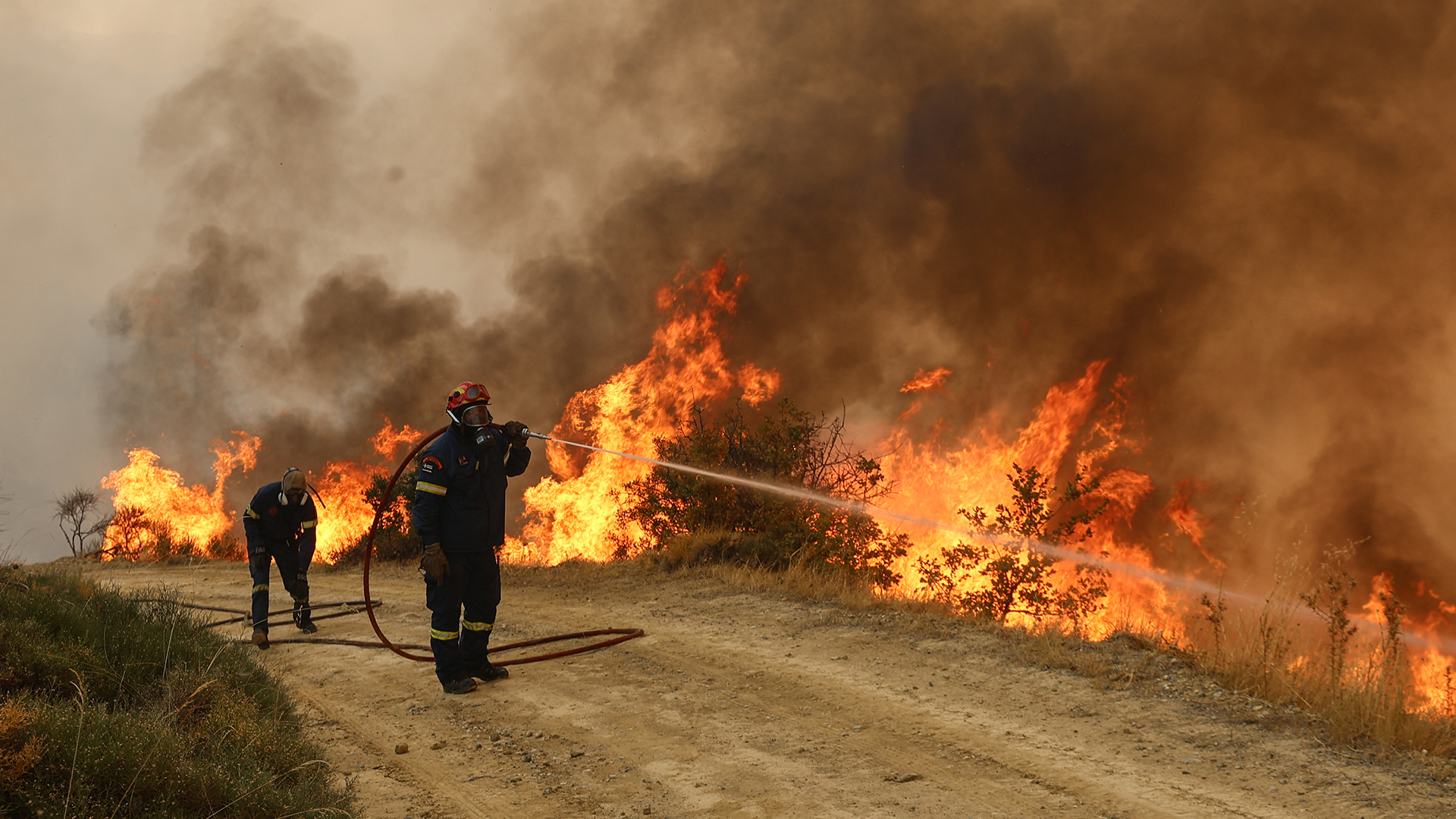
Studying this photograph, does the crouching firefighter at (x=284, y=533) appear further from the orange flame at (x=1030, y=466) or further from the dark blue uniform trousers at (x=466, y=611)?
the orange flame at (x=1030, y=466)

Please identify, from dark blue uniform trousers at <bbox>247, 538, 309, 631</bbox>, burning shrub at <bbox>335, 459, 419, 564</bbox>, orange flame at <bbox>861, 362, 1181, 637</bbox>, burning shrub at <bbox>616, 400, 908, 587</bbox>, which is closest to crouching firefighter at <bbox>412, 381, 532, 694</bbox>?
dark blue uniform trousers at <bbox>247, 538, 309, 631</bbox>

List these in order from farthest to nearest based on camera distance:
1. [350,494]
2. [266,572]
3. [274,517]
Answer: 1. [350,494]
2. [274,517]
3. [266,572]

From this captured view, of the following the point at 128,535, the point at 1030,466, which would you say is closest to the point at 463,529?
the point at 1030,466

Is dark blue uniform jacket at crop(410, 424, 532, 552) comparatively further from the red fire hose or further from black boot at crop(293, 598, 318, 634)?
black boot at crop(293, 598, 318, 634)

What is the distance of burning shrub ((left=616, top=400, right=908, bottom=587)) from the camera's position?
12555 millimetres

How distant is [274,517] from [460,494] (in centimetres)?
439

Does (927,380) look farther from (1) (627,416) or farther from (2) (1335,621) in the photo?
(2) (1335,621)

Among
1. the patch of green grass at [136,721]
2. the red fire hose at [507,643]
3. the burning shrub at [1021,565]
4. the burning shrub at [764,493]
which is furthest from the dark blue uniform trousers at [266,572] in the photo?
the burning shrub at [1021,565]

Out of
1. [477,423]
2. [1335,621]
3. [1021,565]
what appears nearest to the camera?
[1335,621]

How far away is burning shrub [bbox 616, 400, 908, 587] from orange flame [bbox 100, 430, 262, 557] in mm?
14659

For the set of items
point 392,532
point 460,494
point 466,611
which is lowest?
point 466,611

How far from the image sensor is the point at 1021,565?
1161 centimetres

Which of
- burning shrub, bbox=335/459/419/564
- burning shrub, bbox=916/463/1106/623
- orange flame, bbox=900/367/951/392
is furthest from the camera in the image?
orange flame, bbox=900/367/951/392

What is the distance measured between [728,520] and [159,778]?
399 inches
